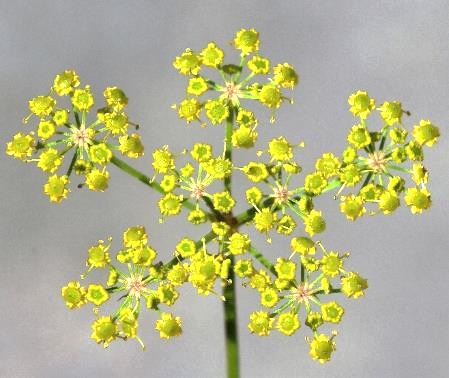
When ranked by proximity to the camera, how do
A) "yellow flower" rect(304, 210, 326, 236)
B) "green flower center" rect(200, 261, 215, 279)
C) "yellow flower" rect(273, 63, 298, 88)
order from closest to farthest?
"green flower center" rect(200, 261, 215, 279) < "yellow flower" rect(304, 210, 326, 236) < "yellow flower" rect(273, 63, 298, 88)

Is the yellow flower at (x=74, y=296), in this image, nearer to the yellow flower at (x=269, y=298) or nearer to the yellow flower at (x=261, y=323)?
the yellow flower at (x=261, y=323)

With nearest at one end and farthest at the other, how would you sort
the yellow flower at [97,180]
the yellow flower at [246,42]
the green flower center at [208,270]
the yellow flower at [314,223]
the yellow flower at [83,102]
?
the green flower center at [208,270] → the yellow flower at [314,223] → the yellow flower at [97,180] → the yellow flower at [83,102] → the yellow flower at [246,42]

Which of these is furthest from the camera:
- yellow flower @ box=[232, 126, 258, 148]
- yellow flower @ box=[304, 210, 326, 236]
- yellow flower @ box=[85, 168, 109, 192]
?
yellow flower @ box=[85, 168, 109, 192]

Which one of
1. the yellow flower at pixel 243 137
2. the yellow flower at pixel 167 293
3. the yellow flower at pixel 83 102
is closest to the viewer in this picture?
the yellow flower at pixel 167 293

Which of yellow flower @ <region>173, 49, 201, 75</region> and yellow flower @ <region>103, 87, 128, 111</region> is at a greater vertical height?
yellow flower @ <region>173, 49, 201, 75</region>

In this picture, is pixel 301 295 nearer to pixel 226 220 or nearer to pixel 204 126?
pixel 226 220

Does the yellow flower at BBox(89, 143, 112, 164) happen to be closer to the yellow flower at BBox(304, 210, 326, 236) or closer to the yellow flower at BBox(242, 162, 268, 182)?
the yellow flower at BBox(242, 162, 268, 182)

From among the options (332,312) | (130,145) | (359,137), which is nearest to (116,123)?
(130,145)

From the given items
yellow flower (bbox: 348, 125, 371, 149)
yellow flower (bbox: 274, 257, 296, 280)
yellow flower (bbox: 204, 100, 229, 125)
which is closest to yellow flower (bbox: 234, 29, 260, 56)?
yellow flower (bbox: 204, 100, 229, 125)

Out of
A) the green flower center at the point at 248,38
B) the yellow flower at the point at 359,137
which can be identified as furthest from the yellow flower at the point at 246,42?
the yellow flower at the point at 359,137
